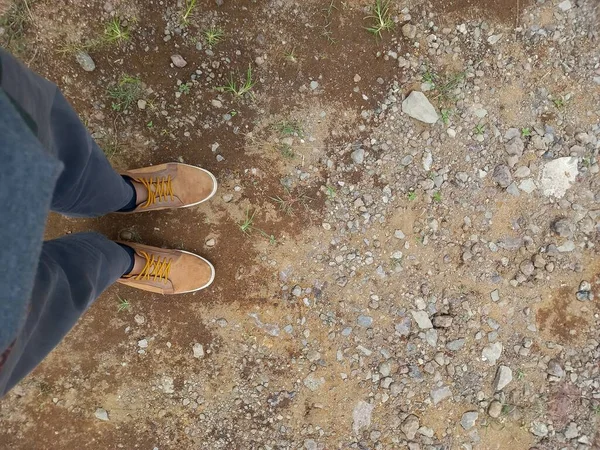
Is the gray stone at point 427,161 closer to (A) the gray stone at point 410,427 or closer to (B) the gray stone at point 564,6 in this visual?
(B) the gray stone at point 564,6

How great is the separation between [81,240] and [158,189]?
616 millimetres

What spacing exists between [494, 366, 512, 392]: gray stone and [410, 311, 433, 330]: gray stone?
21.8 inches

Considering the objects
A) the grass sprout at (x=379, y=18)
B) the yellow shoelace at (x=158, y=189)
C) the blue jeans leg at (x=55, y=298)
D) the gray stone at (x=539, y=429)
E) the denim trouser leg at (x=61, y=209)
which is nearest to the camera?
the denim trouser leg at (x=61, y=209)

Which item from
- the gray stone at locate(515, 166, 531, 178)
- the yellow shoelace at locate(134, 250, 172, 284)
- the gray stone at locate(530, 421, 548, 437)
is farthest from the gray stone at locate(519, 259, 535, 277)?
the yellow shoelace at locate(134, 250, 172, 284)

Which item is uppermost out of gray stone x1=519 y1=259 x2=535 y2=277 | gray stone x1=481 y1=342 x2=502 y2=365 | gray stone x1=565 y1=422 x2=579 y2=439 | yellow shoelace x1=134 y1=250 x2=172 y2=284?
yellow shoelace x1=134 y1=250 x2=172 y2=284

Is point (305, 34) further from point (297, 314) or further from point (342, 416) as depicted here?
point (342, 416)

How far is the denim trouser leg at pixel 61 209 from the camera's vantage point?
154cm

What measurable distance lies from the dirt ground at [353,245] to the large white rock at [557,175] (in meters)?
0.05

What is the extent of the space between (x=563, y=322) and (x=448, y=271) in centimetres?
86

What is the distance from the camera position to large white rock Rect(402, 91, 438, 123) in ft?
9.70

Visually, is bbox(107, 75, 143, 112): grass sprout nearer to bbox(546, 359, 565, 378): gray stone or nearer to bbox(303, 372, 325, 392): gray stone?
bbox(303, 372, 325, 392): gray stone

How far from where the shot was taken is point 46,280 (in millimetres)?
1784

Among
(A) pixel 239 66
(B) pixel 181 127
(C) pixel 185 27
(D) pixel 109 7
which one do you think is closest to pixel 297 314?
(B) pixel 181 127

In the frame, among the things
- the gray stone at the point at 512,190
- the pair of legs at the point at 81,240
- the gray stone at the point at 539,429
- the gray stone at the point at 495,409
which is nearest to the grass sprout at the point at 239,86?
the pair of legs at the point at 81,240
